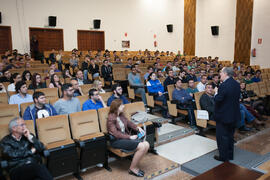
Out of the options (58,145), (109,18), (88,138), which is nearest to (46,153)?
(58,145)

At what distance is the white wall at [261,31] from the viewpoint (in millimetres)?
11391

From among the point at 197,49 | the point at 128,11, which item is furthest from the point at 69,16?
the point at 197,49

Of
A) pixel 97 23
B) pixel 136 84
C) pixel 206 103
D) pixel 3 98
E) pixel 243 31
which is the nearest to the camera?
pixel 3 98

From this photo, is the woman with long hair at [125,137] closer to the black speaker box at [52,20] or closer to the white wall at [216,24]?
the black speaker box at [52,20]

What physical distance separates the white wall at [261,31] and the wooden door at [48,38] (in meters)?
9.46

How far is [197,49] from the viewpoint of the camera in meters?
14.8

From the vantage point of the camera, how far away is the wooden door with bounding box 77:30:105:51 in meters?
12.7

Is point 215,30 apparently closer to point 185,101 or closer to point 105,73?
point 105,73

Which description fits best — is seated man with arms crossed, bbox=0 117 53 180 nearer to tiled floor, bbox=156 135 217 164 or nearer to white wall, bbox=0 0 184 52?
tiled floor, bbox=156 135 217 164

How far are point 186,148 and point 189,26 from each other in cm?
1227

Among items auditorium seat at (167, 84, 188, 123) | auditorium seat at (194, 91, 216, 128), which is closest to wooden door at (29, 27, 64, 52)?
auditorium seat at (167, 84, 188, 123)

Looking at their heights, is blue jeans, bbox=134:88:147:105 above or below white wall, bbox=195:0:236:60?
below

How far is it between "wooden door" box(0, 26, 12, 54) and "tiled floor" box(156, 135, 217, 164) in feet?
30.5

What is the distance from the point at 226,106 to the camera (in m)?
3.24
